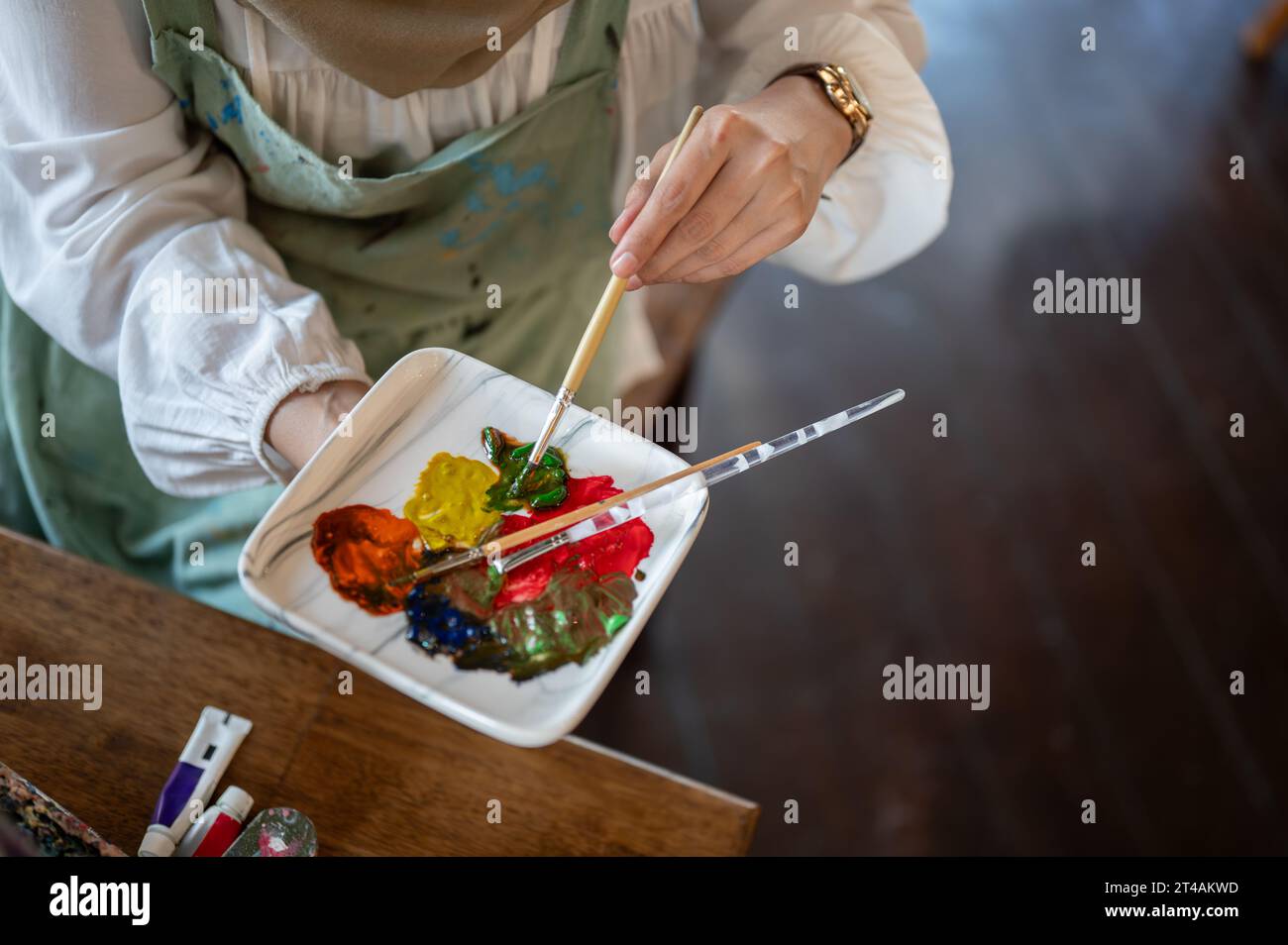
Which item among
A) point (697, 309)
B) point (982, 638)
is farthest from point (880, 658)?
point (697, 309)

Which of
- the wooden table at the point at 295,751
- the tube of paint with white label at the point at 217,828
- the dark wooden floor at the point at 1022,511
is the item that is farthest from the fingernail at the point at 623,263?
the dark wooden floor at the point at 1022,511

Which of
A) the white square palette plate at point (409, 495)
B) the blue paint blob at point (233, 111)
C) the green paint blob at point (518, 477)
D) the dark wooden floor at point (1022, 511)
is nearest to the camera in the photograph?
the white square palette plate at point (409, 495)

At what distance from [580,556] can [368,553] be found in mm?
149

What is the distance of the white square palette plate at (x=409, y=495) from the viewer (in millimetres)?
692

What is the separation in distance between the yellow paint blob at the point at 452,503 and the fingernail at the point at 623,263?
0.58ft

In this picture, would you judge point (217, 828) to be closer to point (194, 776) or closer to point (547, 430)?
point (194, 776)

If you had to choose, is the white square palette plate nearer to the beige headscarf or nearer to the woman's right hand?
the woman's right hand

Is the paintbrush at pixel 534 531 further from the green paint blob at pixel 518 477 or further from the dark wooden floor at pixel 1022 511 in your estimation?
the dark wooden floor at pixel 1022 511

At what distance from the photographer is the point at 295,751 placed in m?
0.79

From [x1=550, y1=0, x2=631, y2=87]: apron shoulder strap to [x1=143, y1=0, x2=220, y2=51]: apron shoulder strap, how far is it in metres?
0.29

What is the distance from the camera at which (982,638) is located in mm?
1758

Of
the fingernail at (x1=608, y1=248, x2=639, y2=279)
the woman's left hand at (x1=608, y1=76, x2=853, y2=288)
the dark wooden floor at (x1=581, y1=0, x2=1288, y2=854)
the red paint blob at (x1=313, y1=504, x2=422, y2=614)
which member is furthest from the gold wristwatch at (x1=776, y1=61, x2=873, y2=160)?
the dark wooden floor at (x1=581, y1=0, x2=1288, y2=854)

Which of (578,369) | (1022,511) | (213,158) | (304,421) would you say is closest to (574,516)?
(578,369)
